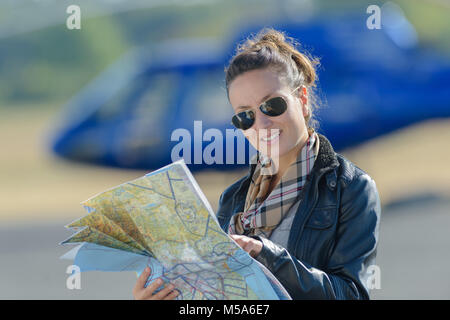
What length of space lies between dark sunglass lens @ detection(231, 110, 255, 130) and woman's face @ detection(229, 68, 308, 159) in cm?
1

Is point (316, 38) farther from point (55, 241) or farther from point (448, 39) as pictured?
point (448, 39)

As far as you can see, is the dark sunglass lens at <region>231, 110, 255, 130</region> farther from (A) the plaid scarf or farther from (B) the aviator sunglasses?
(A) the plaid scarf

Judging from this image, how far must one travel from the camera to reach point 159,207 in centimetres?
182

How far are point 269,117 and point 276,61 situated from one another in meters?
0.18

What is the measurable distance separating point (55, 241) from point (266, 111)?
19.9 feet

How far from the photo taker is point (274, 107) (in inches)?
80.9

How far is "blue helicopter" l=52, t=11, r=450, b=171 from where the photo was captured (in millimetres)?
9688

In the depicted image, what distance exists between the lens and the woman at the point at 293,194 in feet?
6.14

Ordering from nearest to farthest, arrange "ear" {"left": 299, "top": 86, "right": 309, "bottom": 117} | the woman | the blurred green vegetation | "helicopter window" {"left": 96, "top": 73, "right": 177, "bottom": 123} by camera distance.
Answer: the woman
"ear" {"left": 299, "top": 86, "right": 309, "bottom": 117}
"helicopter window" {"left": 96, "top": 73, "right": 177, "bottom": 123}
the blurred green vegetation

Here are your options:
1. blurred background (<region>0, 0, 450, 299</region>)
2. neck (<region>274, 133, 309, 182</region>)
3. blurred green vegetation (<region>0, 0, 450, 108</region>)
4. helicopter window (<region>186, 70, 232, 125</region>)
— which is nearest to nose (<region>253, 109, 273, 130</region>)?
neck (<region>274, 133, 309, 182</region>)

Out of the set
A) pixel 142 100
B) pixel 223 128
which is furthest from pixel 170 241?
pixel 142 100

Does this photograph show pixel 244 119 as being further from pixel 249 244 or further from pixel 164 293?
pixel 164 293

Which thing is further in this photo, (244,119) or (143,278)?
(244,119)
